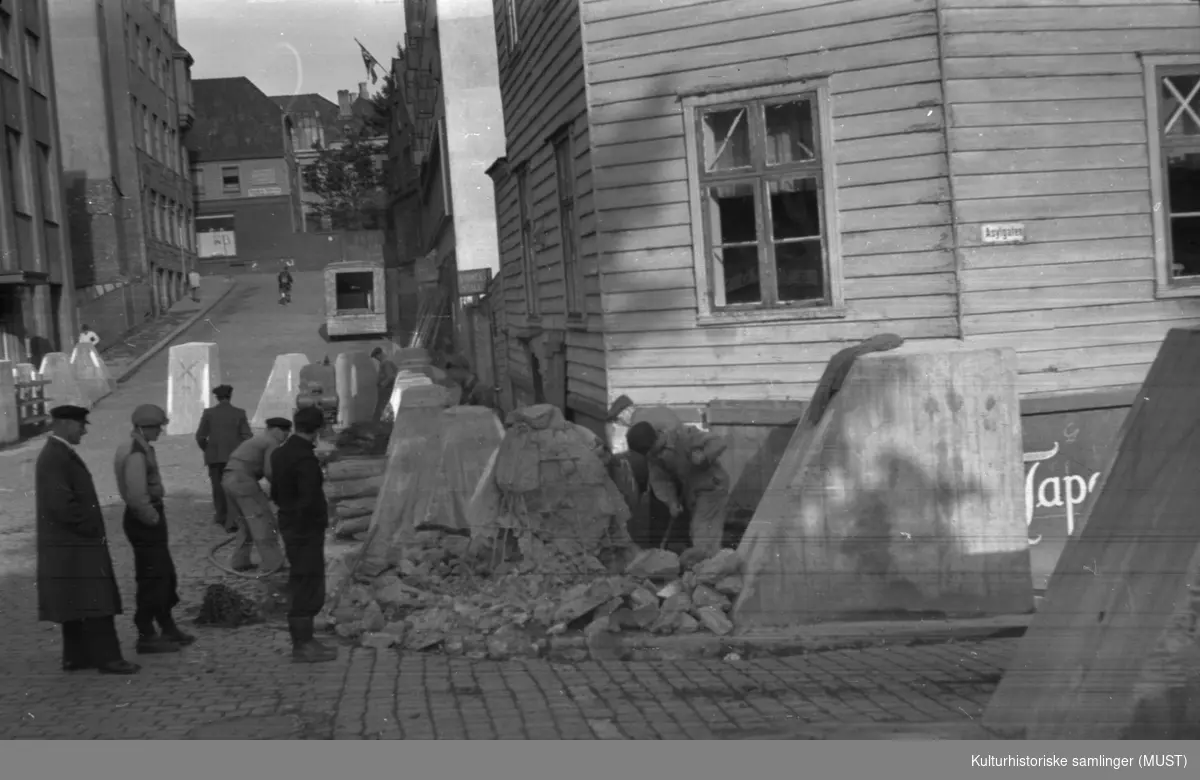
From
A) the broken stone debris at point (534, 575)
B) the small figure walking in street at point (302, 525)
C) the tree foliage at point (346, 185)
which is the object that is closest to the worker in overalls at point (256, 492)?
the broken stone debris at point (534, 575)

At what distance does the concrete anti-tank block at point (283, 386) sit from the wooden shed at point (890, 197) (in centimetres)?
508

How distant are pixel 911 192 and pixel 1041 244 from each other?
101 cm

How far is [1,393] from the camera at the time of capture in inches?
577

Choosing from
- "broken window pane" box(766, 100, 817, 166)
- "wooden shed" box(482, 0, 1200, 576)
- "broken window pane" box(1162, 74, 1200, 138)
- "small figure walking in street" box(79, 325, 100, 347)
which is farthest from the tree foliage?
"broken window pane" box(1162, 74, 1200, 138)

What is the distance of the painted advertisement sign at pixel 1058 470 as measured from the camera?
326 inches

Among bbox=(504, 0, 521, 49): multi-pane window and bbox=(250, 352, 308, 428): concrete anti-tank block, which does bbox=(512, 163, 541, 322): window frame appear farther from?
bbox=(250, 352, 308, 428): concrete anti-tank block

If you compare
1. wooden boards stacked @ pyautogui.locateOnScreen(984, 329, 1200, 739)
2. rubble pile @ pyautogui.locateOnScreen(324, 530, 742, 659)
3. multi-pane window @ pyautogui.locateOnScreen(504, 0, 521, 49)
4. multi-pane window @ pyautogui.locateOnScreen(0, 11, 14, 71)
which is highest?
multi-pane window @ pyautogui.locateOnScreen(504, 0, 521, 49)

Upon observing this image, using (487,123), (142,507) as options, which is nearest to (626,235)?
(142,507)

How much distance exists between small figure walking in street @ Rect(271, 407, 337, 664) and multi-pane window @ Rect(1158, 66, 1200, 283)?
20.5ft

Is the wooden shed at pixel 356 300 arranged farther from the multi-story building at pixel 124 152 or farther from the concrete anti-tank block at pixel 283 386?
the multi-story building at pixel 124 152

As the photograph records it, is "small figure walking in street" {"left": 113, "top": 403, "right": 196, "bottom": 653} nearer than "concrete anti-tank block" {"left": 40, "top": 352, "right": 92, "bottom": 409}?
Yes

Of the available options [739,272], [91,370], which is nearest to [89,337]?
[91,370]

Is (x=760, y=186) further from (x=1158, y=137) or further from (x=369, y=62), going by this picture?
(x=369, y=62)

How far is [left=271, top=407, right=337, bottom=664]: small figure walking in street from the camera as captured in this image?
692 centimetres
